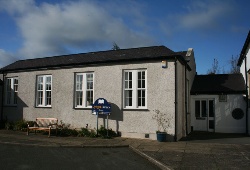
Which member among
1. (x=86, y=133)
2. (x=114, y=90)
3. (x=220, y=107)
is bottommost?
(x=86, y=133)

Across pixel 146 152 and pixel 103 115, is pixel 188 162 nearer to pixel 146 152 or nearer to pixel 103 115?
pixel 146 152

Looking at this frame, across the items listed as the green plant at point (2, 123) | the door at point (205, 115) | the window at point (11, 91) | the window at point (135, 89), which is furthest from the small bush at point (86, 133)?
the door at point (205, 115)

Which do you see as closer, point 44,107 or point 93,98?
point 93,98

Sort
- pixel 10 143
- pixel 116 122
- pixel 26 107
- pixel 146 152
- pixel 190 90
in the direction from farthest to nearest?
pixel 190 90 → pixel 26 107 → pixel 116 122 → pixel 10 143 → pixel 146 152

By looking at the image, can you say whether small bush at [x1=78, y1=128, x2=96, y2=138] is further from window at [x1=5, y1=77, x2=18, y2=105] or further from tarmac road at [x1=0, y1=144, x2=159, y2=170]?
window at [x1=5, y1=77, x2=18, y2=105]

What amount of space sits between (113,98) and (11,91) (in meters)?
8.38

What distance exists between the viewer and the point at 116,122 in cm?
1377

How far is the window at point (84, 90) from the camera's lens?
585 inches

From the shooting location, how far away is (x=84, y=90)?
14953mm

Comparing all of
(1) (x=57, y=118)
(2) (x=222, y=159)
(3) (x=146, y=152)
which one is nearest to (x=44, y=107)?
(1) (x=57, y=118)

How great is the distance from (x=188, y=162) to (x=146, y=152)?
198 cm

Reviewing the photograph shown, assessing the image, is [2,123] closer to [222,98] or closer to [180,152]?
[180,152]

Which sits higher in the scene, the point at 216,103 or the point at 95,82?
the point at 95,82

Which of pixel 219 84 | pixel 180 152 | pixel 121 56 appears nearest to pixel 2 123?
pixel 121 56
